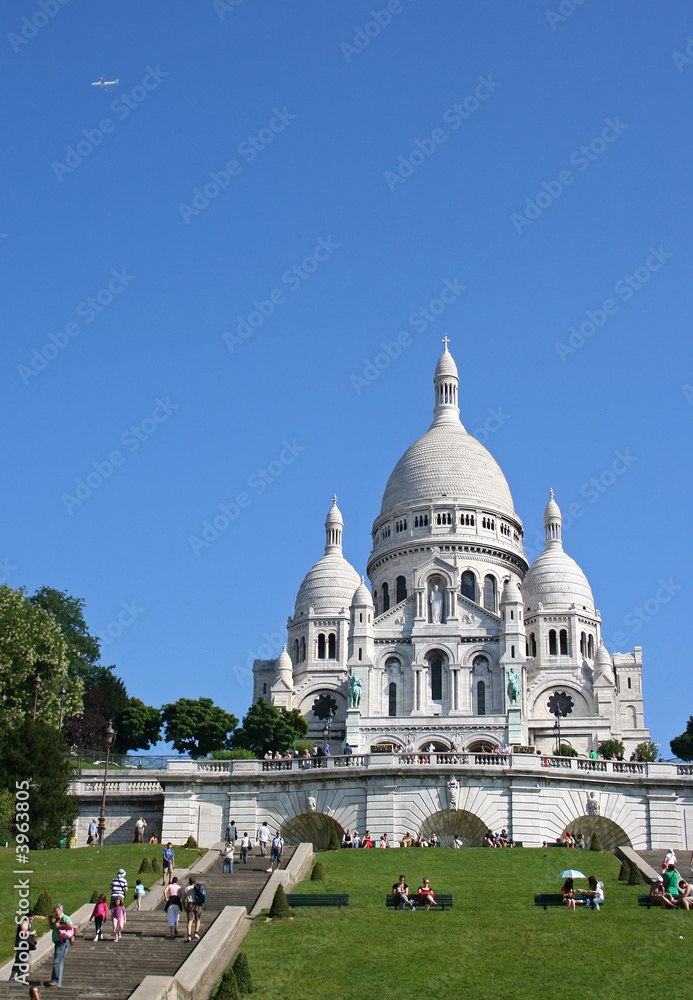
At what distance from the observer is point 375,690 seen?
311ft

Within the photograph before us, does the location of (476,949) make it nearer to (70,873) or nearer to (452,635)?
(70,873)

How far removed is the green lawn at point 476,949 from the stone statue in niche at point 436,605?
61478 millimetres

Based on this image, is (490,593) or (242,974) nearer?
(242,974)

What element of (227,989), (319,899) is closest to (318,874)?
(319,899)

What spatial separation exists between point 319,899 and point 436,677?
207ft

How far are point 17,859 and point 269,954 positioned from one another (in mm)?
13900

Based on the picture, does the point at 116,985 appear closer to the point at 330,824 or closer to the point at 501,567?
the point at 330,824

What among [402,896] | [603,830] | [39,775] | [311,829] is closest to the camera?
[402,896]

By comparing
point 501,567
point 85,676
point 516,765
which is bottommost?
point 516,765

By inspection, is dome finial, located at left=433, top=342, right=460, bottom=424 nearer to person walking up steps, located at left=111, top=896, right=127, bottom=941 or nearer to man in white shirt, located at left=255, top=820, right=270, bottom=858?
man in white shirt, located at left=255, top=820, right=270, bottom=858

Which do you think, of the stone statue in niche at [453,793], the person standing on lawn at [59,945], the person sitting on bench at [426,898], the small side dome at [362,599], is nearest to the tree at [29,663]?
the stone statue in niche at [453,793]

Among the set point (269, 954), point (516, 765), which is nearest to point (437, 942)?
point (269, 954)

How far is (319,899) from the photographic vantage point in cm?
3328

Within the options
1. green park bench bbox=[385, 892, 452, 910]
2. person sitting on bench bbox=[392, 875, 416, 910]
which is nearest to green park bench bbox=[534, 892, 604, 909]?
green park bench bbox=[385, 892, 452, 910]
